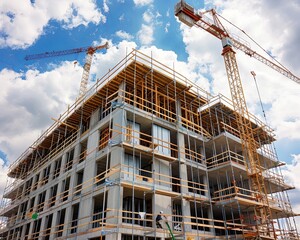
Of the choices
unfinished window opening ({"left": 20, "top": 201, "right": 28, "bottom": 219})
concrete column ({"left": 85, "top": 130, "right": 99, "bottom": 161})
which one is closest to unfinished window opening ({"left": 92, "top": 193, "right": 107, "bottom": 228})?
concrete column ({"left": 85, "top": 130, "right": 99, "bottom": 161})

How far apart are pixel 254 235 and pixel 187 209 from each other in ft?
17.3

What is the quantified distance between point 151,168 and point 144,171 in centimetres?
60

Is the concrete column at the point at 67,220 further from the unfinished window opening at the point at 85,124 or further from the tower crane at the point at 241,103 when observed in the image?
the tower crane at the point at 241,103

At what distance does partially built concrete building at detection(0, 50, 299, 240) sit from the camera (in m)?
18.8

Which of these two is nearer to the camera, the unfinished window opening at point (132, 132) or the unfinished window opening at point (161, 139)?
the unfinished window opening at point (132, 132)

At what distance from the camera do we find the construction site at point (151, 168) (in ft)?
62.1

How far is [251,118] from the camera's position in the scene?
3145 centimetres

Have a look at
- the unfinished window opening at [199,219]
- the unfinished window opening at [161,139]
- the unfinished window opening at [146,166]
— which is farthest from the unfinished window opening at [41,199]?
the unfinished window opening at [199,219]

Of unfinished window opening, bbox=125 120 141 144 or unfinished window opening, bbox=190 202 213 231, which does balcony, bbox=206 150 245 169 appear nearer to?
unfinished window opening, bbox=190 202 213 231

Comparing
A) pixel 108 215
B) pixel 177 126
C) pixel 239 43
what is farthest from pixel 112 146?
pixel 239 43

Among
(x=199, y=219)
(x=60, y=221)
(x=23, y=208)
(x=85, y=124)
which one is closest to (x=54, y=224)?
(x=60, y=221)

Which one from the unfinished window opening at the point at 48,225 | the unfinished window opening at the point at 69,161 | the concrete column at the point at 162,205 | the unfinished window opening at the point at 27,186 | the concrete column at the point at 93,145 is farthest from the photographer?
the unfinished window opening at the point at 27,186

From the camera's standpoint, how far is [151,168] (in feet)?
68.9

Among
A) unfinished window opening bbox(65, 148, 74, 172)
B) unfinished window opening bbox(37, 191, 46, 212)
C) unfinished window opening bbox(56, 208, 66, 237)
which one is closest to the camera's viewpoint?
unfinished window opening bbox(56, 208, 66, 237)
